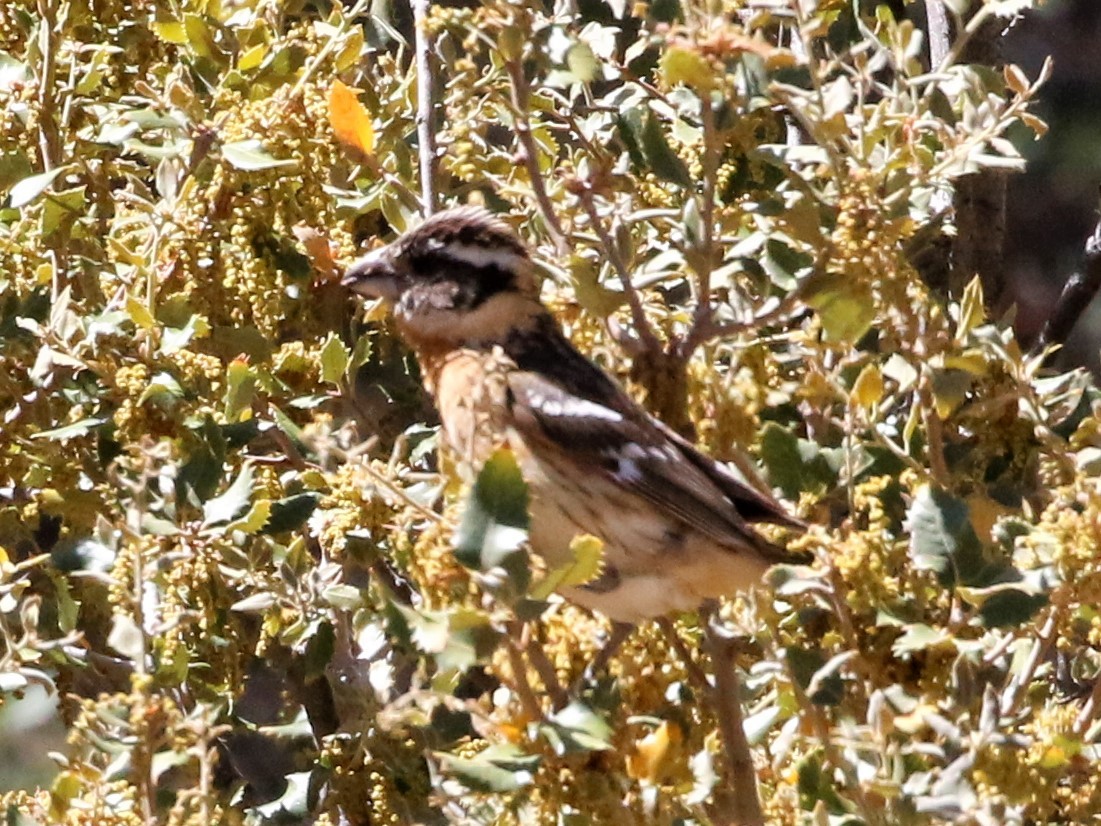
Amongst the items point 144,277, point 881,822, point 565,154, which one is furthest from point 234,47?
point 881,822

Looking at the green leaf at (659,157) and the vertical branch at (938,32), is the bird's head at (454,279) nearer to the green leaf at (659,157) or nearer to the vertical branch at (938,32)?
the green leaf at (659,157)

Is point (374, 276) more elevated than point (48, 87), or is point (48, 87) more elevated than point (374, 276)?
point (48, 87)

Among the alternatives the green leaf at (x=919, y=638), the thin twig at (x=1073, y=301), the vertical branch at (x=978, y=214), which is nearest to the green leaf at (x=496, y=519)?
the green leaf at (x=919, y=638)

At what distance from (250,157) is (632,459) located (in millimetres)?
737

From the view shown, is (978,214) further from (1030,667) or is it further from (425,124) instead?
(1030,667)

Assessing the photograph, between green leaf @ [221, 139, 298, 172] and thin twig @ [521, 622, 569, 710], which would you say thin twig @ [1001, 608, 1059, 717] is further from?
green leaf @ [221, 139, 298, 172]

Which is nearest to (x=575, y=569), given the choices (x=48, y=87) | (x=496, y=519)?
(x=496, y=519)

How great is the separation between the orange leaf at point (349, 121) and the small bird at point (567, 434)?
233 mm

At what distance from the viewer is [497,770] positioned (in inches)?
70.9

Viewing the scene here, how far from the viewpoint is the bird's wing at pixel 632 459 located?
8.92 feet

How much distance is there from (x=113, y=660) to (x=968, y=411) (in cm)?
133

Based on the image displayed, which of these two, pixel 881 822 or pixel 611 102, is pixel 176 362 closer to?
pixel 611 102

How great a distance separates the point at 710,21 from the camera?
190cm

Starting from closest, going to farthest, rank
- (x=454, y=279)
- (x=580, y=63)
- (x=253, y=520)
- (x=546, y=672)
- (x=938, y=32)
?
(x=546, y=672) < (x=580, y=63) < (x=253, y=520) < (x=454, y=279) < (x=938, y=32)
